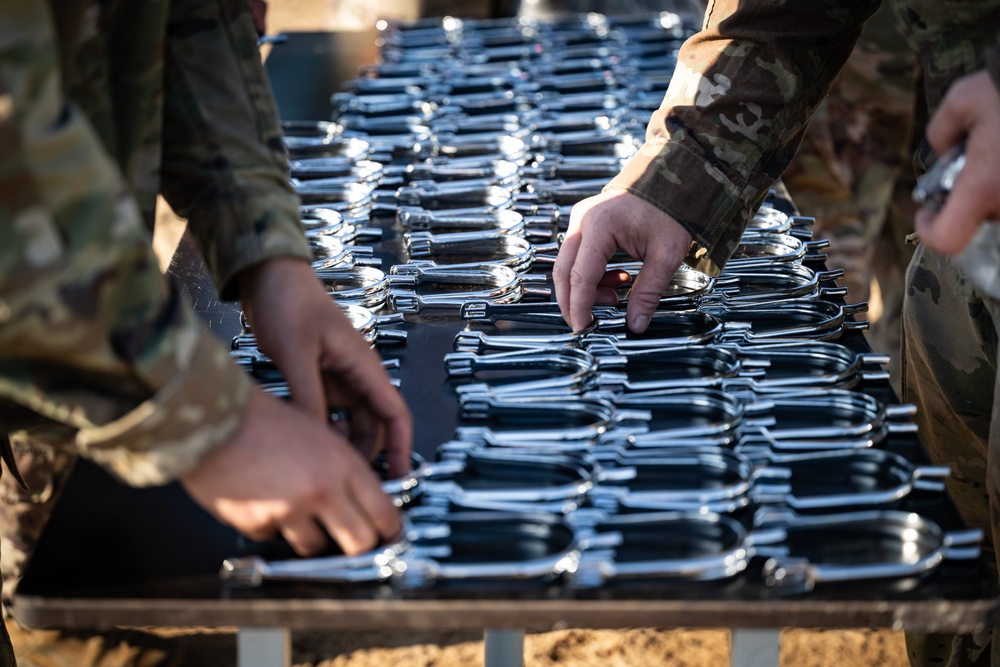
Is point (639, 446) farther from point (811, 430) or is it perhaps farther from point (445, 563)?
point (445, 563)

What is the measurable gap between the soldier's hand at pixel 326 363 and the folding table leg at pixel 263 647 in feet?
0.67

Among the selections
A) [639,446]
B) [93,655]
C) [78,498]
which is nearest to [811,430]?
[639,446]

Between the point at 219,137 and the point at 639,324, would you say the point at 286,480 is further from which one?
the point at 639,324

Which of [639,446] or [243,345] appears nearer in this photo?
[639,446]

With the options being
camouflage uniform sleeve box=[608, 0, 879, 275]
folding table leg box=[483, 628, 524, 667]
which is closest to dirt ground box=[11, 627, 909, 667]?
folding table leg box=[483, 628, 524, 667]

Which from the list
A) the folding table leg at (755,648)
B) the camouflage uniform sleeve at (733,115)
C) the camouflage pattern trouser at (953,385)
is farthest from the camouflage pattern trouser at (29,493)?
the camouflage pattern trouser at (953,385)

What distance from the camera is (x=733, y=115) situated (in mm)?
1604

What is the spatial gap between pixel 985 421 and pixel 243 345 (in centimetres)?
117

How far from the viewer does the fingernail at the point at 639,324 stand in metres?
1.51

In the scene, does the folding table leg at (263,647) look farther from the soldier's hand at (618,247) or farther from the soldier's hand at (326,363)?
the soldier's hand at (618,247)

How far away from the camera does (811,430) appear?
4.12 ft

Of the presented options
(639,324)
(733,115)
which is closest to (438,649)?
(639,324)

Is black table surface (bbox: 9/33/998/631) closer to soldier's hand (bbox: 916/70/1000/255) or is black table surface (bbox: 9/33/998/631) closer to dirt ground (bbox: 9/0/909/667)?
soldier's hand (bbox: 916/70/1000/255)

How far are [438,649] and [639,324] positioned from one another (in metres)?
1.19
